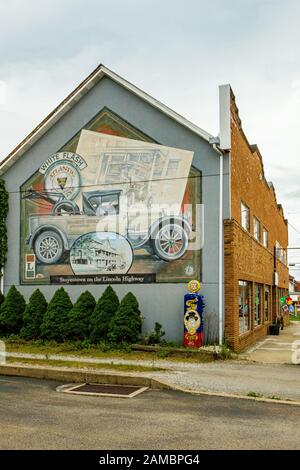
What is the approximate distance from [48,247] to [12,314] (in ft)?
9.09

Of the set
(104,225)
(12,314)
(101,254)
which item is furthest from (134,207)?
(12,314)

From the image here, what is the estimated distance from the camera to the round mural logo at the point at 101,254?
58.9 ft

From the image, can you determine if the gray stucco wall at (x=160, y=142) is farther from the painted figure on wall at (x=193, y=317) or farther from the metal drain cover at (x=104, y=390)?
the metal drain cover at (x=104, y=390)

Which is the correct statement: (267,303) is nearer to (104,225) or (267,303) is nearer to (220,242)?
(220,242)

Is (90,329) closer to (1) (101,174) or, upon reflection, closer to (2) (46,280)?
(2) (46,280)

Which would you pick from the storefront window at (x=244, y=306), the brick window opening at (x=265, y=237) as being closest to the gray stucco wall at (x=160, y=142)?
the storefront window at (x=244, y=306)

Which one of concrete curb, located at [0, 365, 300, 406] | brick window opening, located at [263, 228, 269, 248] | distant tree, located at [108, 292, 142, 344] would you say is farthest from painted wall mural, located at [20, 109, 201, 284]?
brick window opening, located at [263, 228, 269, 248]

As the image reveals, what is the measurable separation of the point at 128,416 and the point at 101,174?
11694 millimetres

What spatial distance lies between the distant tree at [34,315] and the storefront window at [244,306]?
23.6 feet

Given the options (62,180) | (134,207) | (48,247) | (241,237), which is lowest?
(48,247)

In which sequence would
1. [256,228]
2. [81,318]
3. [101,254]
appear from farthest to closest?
[256,228]
[101,254]
[81,318]

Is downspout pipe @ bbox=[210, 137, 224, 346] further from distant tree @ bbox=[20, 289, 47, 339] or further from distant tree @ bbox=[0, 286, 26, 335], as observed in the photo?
distant tree @ bbox=[0, 286, 26, 335]

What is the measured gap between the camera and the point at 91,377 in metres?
11.5

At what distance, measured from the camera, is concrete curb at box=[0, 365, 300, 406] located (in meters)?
10.2
